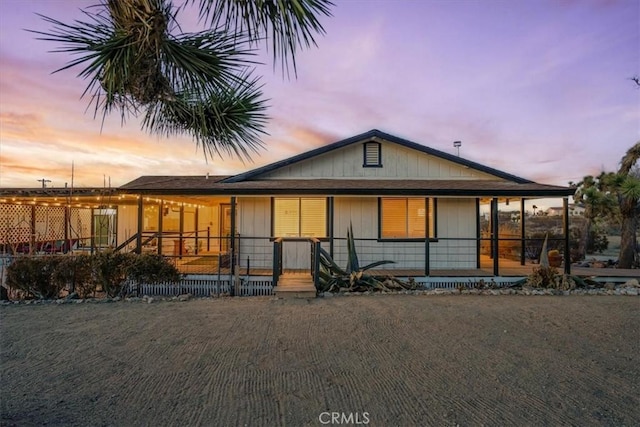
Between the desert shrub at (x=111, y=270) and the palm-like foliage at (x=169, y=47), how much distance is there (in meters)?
4.23

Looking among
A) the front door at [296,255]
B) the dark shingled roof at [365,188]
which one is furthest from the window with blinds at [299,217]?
the dark shingled roof at [365,188]

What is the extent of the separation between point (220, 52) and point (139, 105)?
51.0 inches

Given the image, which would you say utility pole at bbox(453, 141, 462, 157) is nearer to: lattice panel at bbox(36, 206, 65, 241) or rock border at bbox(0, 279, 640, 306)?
rock border at bbox(0, 279, 640, 306)

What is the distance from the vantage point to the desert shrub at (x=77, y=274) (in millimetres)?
7242

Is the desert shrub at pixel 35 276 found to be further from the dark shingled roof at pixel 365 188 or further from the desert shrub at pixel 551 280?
the desert shrub at pixel 551 280

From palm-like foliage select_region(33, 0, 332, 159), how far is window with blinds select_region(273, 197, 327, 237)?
688 cm

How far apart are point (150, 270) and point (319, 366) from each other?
5413 millimetres

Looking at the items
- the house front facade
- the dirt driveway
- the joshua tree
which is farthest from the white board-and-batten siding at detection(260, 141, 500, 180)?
the dirt driveway

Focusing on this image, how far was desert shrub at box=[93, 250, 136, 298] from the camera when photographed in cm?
733

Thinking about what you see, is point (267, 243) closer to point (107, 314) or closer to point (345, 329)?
point (107, 314)

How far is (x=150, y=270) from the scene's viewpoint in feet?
25.0

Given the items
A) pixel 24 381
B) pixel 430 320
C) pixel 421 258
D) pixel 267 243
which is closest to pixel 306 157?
pixel 267 243

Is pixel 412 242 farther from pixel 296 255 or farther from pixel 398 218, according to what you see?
pixel 296 255

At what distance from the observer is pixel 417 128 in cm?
1781
